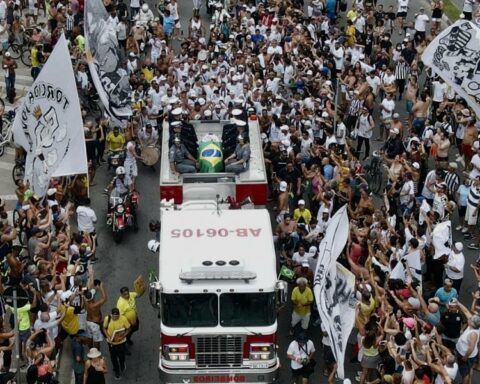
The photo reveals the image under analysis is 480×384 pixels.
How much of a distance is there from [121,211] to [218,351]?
7.55 m

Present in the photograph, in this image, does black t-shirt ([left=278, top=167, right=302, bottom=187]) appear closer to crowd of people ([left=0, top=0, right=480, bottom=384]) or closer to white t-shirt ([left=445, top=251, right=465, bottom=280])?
crowd of people ([left=0, top=0, right=480, bottom=384])

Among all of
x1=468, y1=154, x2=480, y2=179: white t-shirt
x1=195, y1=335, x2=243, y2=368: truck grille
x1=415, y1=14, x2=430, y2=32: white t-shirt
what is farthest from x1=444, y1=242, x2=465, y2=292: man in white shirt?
x1=415, y1=14, x2=430, y2=32: white t-shirt

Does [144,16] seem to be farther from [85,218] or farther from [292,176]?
[85,218]

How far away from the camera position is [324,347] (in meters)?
18.8

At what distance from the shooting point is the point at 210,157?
71.6 ft

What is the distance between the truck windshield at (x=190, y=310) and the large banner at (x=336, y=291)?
184cm

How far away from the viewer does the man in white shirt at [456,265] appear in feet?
64.9

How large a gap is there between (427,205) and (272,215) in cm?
471

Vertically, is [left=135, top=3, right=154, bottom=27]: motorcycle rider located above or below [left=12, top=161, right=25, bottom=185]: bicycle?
above

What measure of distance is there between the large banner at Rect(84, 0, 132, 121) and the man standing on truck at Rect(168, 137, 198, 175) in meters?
4.95

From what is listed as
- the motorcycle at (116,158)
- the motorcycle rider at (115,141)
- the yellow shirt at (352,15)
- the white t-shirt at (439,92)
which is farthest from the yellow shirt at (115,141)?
the yellow shirt at (352,15)

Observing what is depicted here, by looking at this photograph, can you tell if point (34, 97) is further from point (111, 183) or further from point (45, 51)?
point (45, 51)

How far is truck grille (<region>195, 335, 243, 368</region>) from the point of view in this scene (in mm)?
17000

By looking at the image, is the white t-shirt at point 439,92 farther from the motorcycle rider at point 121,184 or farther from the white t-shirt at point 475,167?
the motorcycle rider at point 121,184
